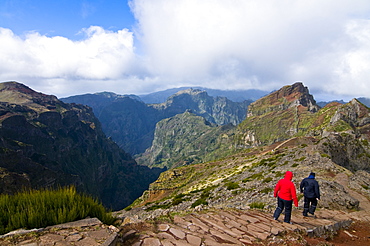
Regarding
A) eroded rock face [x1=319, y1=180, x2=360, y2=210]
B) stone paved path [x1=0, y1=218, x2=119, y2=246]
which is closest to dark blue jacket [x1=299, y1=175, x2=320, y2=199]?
eroded rock face [x1=319, y1=180, x2=360, y2=210]

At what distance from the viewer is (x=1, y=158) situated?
122m

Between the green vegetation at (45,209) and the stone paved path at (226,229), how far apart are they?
1.91 metres

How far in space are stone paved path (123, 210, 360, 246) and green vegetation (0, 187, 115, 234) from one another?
1910mm

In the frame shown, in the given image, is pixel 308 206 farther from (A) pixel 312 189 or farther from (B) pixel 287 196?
(B) pixel 287 196

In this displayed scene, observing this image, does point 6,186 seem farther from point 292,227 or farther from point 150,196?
point 292,227

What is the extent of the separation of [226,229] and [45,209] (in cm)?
711

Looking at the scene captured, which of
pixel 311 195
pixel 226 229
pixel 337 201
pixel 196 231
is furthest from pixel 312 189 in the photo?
pixel 196 231

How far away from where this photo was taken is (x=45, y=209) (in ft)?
23.2

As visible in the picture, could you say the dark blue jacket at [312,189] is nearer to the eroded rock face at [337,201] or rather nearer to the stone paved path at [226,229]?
the stone paved path at [226,229]

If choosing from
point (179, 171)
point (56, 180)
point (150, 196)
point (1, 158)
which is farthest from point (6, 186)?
point (179, 171)

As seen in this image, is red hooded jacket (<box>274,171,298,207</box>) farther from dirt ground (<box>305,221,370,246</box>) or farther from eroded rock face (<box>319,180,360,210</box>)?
eroded rock face (<box>319,180,360,210</box>)

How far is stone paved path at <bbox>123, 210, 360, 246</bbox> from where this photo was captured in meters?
7.64

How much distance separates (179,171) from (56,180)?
103 metres

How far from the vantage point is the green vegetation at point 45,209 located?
261 inches
